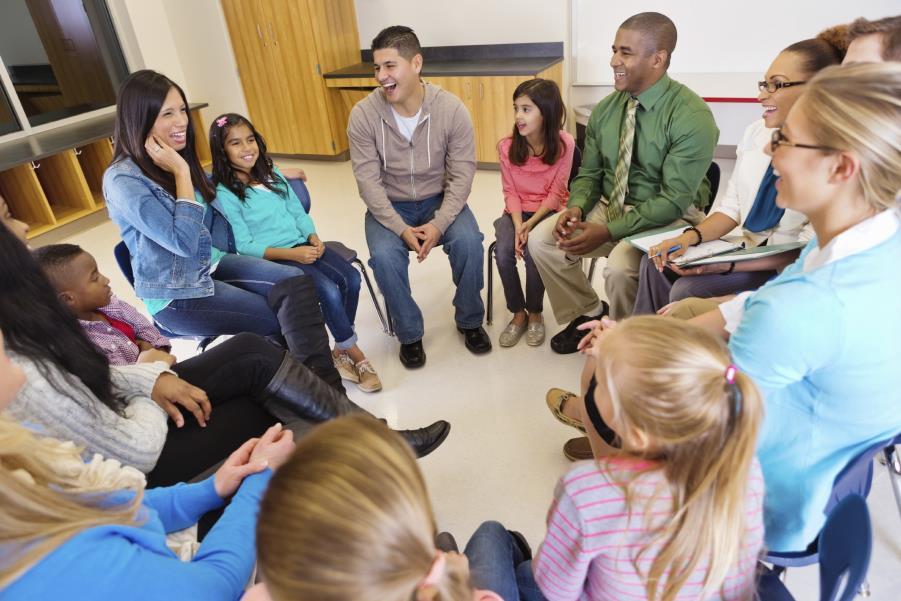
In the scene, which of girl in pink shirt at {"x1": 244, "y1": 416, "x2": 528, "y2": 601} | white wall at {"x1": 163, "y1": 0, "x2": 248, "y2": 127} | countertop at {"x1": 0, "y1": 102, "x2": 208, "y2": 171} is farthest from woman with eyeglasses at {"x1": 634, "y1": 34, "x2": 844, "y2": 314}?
white wall at {"x1": 163, "y1": 0, "x2": 248, "y2": 127}

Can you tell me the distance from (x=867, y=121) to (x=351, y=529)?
3.61 ft

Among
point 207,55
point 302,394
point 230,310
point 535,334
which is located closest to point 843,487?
point 302,394

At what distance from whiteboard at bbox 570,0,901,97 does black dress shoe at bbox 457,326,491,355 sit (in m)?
2.60

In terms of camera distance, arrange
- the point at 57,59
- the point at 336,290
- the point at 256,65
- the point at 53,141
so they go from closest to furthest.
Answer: the point at 336,290, the point at 53,141, the point at 57,59, the point at 256,65

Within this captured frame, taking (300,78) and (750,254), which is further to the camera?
(300,78)

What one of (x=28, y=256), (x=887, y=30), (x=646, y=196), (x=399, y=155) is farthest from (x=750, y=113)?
(x=28, y=256)

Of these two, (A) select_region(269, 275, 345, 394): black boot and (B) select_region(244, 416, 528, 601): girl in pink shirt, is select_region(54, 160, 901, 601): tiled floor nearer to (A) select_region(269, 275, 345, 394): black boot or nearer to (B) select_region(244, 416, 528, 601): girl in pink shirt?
(A) select_region(269, 275, 345, 394): black boot

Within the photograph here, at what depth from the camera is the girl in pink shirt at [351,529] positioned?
2.07 feet

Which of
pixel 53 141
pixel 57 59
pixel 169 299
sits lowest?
pixel 169 299

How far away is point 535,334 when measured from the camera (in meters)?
2.50

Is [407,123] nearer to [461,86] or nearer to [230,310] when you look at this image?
[230,310]

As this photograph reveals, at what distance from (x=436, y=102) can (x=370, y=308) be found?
108 centimetres

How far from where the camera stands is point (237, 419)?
4.73 feet

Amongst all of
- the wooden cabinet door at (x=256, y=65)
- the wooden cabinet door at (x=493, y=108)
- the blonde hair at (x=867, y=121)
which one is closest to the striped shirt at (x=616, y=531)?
the blonde hair at (x=867, y=121)
